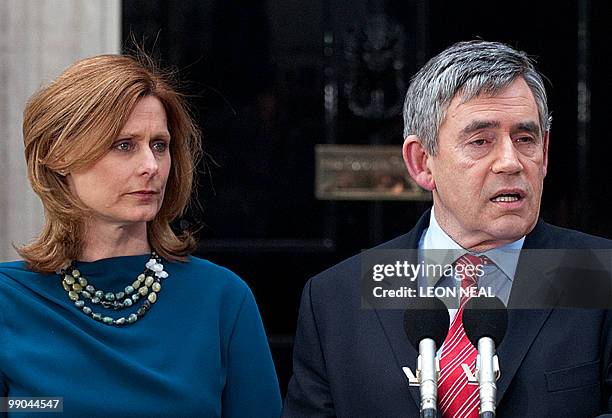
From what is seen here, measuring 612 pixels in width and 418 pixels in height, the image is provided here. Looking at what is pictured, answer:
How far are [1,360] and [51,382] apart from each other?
135 millimetres

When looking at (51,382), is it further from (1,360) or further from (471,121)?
(471,121)

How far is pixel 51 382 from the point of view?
10.7 ft

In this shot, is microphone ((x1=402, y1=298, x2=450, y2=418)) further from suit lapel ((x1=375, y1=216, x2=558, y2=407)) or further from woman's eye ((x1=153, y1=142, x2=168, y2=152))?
woman's eye ((x1=153, y1=142, x2=168, y2=152))

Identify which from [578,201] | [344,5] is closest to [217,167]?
[344,5]

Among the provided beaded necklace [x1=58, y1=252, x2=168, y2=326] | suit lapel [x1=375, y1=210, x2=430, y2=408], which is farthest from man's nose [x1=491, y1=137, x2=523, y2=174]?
beaded necklace [x1=58, y1=252, x2=168, y2=326]

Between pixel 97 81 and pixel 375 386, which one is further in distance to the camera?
pixel 97 81

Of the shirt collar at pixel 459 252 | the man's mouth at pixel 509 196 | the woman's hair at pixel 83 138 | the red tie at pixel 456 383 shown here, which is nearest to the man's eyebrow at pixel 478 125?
the man's mouth at pixel 509 196

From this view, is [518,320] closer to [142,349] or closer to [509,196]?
[509,196]

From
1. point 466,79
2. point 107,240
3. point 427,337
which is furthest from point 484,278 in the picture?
point 107,240

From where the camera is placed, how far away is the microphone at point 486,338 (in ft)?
7.58

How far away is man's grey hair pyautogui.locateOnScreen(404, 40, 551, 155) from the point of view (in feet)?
10.1

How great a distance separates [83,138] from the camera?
10.9ft

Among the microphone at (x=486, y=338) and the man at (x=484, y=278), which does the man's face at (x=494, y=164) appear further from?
the microphone at (x=486, y=338)

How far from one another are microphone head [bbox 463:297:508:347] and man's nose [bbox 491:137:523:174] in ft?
1.72
